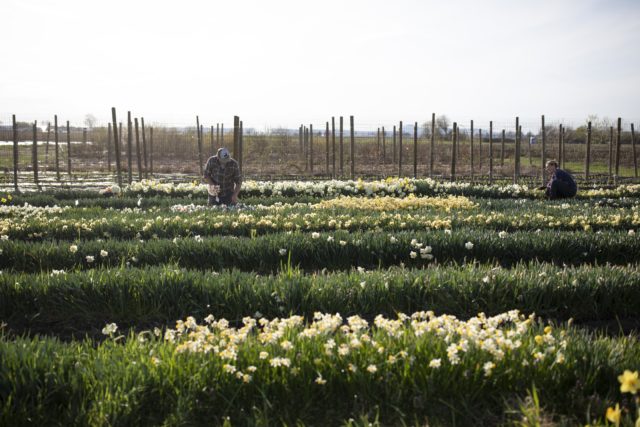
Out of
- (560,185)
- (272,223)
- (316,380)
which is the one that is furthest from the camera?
(560,185)

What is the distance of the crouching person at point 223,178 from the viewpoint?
43.3 feet

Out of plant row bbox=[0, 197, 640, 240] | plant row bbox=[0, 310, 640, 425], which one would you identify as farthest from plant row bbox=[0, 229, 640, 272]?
plant row bbox=[0, 310, 640, 425]

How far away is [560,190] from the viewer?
16094 mm

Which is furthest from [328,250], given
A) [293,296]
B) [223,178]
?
[223,178]

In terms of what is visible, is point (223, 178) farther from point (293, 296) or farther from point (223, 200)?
point (293, 296)

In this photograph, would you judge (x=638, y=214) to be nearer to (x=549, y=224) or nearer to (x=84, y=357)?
(x=549, y=224)

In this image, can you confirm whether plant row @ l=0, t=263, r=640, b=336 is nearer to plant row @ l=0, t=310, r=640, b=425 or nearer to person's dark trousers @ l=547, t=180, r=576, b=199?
plant row @ l=0, t=310, r=640, b=425

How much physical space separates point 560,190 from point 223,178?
30.5ft

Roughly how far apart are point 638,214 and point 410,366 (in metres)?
9.04

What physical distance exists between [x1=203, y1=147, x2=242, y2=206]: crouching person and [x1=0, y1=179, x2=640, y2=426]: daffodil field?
1.33 metres

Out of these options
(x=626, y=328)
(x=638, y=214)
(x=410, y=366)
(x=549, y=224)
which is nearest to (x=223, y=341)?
(x=410, y=366)

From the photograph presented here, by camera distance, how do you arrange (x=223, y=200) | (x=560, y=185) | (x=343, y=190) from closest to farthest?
1. (x=223, y=200)
2. (x=560, y=185)
3. (x=343, y=190)

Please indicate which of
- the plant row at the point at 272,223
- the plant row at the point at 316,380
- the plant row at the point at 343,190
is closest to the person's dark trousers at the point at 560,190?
the plant row at the point at 343,190

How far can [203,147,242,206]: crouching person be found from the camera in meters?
13.2
